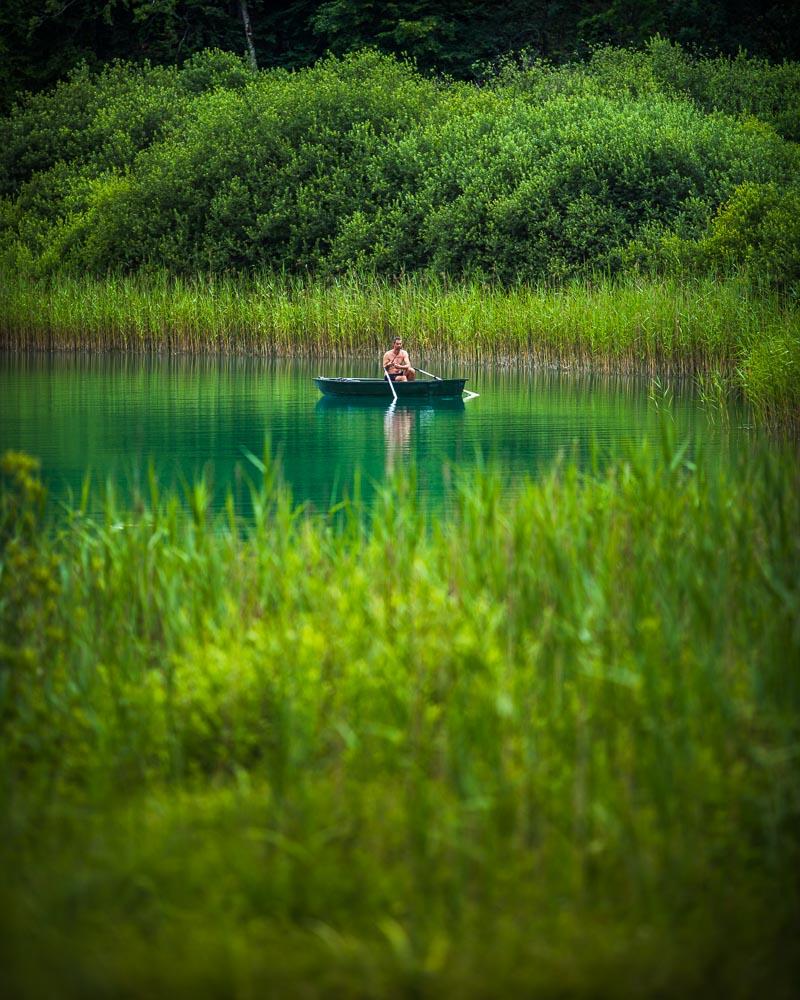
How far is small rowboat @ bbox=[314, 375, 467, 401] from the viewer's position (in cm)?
1961

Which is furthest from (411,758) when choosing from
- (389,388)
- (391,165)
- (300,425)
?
(391,165)

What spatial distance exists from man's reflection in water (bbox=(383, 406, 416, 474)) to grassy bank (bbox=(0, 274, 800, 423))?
3.62m

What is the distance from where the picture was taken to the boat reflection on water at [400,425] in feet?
51.3

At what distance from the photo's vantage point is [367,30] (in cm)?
4459

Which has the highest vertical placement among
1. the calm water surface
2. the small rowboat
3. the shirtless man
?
the shirtless man

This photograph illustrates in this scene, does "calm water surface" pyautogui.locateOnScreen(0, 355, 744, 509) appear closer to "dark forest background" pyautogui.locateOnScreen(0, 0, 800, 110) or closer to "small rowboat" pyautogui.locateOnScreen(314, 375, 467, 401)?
"small rowboat" pyautogui.locateOnScreen(314, 375, 467, 401)

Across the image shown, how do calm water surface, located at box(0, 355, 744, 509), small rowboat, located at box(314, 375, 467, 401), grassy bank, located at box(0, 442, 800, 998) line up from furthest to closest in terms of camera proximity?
small rowboat, located at box(314, 375, 467, 401) < calm water surface, located at box(0, 355, 744, 509) < grassy bank, located at box(0, 442, 800, 998)

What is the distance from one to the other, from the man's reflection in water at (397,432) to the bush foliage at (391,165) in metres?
10.8

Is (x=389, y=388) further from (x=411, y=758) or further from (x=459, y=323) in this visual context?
(x=411, y=758)

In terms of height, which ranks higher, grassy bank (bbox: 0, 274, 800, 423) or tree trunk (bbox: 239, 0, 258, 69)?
tree trunk (bbox: 239, 0, 258, 69)

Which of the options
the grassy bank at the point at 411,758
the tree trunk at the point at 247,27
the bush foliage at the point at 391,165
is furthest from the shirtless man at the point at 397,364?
the tree trunk at the point at 247,27

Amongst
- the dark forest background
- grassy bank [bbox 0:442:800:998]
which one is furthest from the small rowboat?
the dark forest background

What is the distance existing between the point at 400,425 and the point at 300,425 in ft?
3.94

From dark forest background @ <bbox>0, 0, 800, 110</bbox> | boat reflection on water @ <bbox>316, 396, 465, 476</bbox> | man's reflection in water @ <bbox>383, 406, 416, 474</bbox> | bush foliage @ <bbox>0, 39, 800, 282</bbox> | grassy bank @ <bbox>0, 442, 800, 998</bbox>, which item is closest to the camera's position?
grassy bank @ <bbox>0, 442, 800, 998</bbox>
